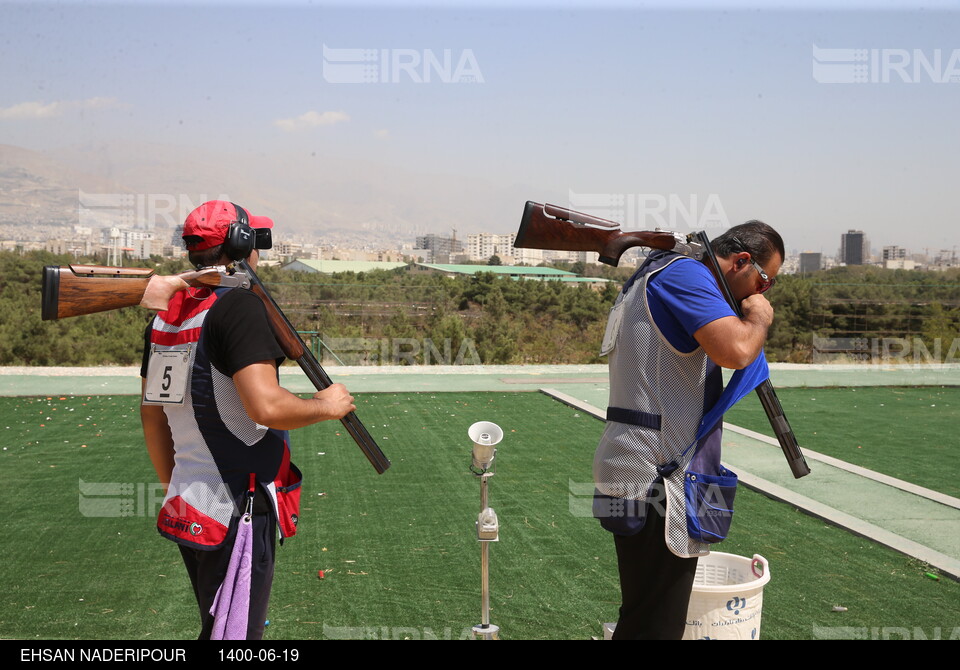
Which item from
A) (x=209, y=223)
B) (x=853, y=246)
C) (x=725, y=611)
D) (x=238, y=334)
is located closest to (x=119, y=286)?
(x=209, y=223)

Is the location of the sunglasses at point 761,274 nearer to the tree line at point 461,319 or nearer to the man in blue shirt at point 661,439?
the man in blue shirt at point 661,439

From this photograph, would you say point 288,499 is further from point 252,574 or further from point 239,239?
point 239,239

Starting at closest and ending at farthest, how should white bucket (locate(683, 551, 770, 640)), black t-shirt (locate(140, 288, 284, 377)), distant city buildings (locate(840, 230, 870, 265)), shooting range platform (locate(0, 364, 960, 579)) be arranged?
black t-shirt (locate(140, 288, 284, 377)) → white bucket (locate(683, 551, 770, 640)) → shooting range platform (locate(0, 364, 960, 579)) → distant city buildings (locate(840, 230, 870, 265))

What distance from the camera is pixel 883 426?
30.5 feet

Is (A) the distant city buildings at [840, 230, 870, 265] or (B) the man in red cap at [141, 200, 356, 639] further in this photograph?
(A) the distant city buildings at [840, 230, 870, 265]

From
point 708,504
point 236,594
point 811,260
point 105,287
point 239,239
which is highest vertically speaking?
point 811,260

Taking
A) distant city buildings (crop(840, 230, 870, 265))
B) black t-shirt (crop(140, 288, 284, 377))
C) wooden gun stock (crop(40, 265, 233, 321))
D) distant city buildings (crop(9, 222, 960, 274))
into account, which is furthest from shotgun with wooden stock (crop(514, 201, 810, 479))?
distant city buildings (crop(840, 230, 870, 265))

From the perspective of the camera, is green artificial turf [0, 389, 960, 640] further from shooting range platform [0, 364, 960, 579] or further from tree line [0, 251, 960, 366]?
tree line [0, 251, 960, 366]

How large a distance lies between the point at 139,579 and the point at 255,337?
259 cm

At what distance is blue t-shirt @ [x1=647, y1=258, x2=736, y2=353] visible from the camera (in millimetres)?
2250

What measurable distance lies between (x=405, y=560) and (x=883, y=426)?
6.79 meters

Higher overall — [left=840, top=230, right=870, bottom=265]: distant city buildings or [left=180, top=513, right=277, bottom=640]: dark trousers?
[left=840, top=230, right=870, bottom=265]: distant city buildings

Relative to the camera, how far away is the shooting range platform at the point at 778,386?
17.3ft

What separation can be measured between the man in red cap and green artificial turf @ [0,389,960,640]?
1.36 metres
